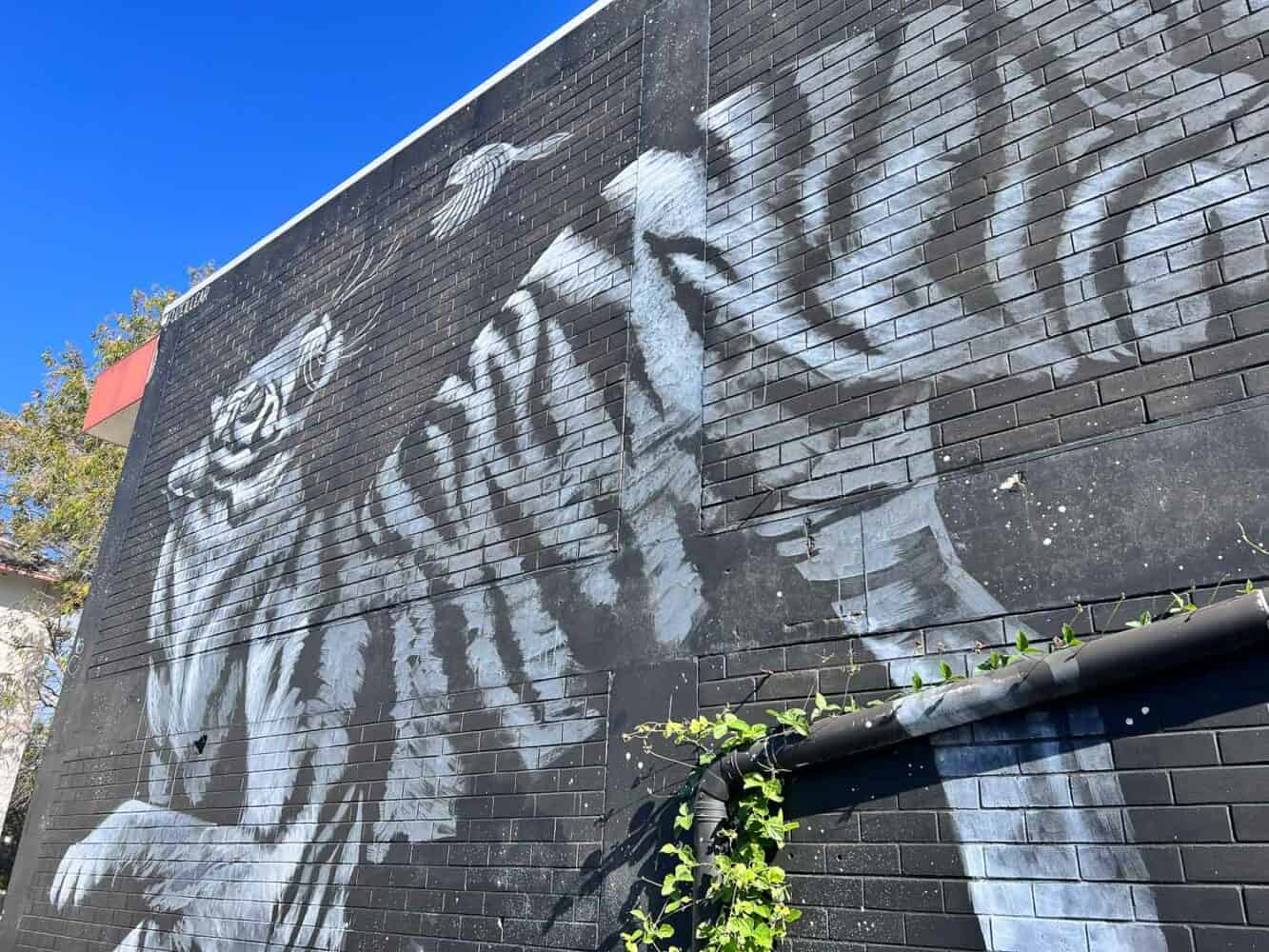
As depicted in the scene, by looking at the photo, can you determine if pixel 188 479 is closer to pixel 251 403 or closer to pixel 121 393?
pixel 251 403

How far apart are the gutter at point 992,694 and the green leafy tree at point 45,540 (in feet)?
45.9

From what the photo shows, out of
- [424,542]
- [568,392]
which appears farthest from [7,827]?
[568,392]

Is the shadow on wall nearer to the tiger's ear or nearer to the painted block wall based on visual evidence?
the painted block wall

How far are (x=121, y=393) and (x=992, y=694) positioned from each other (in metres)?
Answer: 9.45

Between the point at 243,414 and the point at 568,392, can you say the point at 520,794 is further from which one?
the point at 243,414

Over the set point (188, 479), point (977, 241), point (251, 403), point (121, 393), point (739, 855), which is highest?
point (121, 393)

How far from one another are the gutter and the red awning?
775 cm

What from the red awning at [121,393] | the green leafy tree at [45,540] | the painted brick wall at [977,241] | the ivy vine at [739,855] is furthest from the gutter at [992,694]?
the green leafy tree at [45,540]

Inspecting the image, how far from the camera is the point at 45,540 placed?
1599 centimetres

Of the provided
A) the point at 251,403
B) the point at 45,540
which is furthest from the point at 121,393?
the point at 45,540

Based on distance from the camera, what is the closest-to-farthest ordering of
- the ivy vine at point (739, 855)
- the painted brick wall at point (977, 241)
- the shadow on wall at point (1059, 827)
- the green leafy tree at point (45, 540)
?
the shadow on wall at point (1059, 827) → the painted brick wall at point (977, 241) → the ivy vine at point (739, 855) → the green leafy tree at point (45, 540)

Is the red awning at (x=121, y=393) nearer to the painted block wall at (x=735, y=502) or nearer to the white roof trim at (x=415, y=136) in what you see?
the white roof trim at (x=415, y=136)

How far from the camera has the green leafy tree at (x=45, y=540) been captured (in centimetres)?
1551

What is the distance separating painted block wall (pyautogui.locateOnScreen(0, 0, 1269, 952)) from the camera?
3.11m
